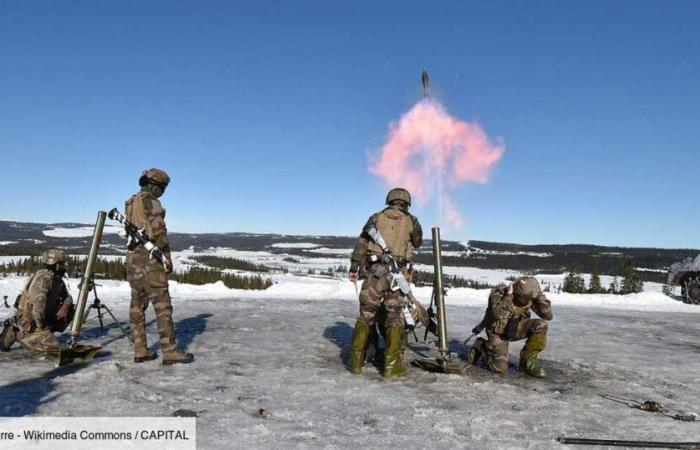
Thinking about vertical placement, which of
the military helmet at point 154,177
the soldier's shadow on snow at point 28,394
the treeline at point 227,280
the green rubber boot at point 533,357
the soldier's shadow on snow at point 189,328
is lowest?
the treeline at point 227,280

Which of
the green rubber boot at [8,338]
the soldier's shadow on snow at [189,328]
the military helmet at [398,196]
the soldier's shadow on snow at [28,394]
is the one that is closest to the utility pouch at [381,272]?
the military helmet at [398,196]

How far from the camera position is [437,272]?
24.1ft

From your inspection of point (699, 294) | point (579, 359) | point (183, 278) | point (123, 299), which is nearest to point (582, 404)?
point (579, 359)

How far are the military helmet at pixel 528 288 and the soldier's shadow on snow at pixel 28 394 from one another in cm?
583

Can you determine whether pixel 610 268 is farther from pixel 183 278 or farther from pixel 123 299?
pixel 123 299

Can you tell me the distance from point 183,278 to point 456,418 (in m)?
27.0

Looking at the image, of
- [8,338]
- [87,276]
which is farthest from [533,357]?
[8,338]

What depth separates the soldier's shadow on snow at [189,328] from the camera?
30.7ft

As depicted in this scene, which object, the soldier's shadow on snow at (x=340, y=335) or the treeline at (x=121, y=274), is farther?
the treeline at (x=121, y=274)

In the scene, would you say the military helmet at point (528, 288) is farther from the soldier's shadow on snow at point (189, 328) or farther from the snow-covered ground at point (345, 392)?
the soldier's shadow on snow at point (189, 328)

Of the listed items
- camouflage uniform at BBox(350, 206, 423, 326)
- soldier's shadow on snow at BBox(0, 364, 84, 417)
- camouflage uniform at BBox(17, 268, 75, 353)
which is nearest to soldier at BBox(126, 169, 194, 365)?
soldier's shadow on snow at BBox(0, 364, 84, 417)

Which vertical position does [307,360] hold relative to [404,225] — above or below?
below

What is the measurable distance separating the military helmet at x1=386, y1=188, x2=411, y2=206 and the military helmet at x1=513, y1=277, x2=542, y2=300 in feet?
6.35

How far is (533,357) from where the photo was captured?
7.28 meters
